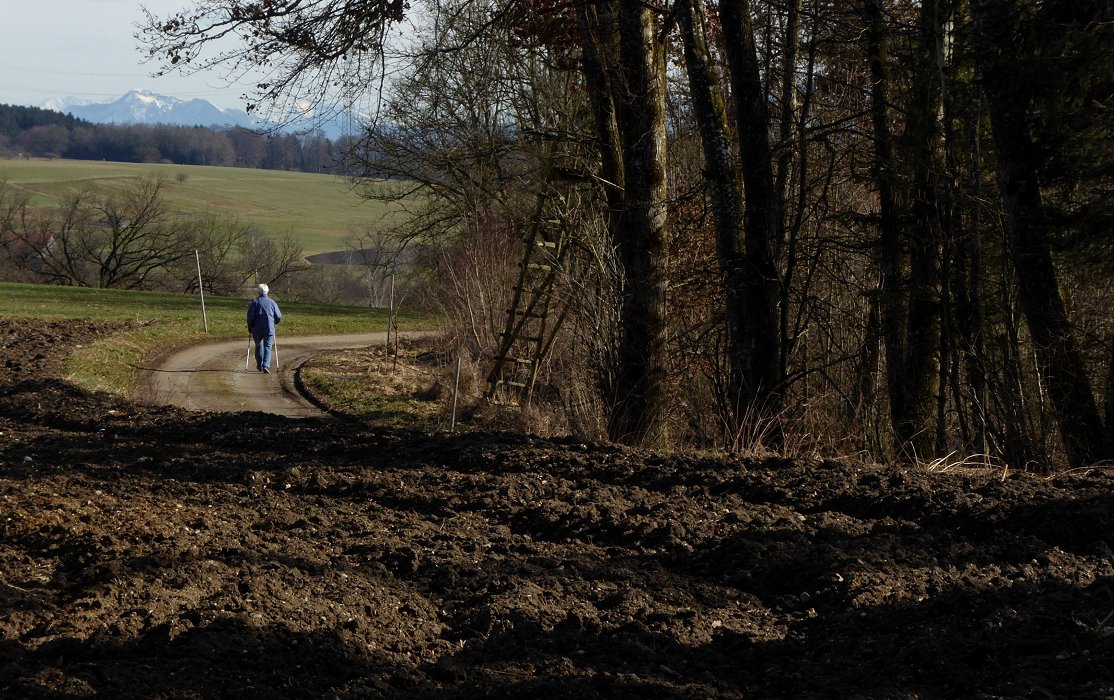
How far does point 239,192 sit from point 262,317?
114 m

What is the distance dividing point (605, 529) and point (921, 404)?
7.64 metres

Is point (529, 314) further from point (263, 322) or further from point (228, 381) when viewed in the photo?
point (228, 381)

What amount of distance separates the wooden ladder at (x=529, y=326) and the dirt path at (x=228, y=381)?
3.07m

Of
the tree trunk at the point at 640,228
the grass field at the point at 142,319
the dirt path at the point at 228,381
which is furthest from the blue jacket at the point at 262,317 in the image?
the tree trunk at the point at 640,228

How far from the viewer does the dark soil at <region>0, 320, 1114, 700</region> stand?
13.9 ft

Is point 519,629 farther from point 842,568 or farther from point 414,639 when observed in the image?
point 842,568

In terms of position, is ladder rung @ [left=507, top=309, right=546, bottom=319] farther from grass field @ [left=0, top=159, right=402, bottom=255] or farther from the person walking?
grass field @ [left=0, top=159, right=402, bottom=255]

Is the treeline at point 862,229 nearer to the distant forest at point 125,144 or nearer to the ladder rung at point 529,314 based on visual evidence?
the ladder rung at point 529,314

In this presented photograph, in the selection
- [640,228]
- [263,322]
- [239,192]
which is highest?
[239,192]

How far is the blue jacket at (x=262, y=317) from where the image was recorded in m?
18.9

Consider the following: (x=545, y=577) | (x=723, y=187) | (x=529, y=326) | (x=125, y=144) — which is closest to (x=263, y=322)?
(x=529, y=326)

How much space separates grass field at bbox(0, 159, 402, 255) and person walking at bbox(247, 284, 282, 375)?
73.8 metres

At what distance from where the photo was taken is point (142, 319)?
26406 millimetres

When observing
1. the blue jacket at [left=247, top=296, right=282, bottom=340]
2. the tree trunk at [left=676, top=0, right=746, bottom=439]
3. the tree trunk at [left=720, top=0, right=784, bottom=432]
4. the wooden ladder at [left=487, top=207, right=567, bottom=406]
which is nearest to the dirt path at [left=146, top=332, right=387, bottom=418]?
the blue jacket at [left=247, top=296, right=282, bottom=340]
